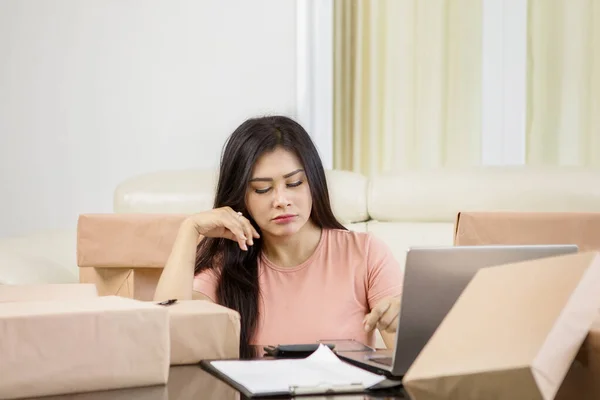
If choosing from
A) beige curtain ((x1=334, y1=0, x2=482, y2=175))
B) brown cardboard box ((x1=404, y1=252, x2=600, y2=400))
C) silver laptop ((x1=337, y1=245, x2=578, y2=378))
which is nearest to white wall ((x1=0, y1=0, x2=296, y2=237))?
beige curtain ((x1=334, y1=0, x2=482, y2=175))

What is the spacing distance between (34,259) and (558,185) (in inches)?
57.1

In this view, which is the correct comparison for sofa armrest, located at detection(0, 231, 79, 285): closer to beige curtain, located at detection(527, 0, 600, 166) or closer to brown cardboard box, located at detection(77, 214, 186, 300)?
brown cardboard box, located at detection(77, 214, 186, 300)

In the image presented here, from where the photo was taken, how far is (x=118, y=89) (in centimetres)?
332

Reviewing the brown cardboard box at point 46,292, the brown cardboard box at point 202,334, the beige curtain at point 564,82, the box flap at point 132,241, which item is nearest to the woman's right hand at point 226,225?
the box flap at point 132,241

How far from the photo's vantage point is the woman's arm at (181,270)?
175cm

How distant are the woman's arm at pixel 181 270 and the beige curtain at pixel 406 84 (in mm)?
1900

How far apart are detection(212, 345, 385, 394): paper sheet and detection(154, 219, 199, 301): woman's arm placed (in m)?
0.70

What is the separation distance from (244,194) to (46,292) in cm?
69

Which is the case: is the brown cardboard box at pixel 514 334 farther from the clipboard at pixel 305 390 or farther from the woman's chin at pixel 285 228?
the woman's chin at pixel 285 228

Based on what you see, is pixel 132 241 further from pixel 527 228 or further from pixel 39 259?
pixel 527 228

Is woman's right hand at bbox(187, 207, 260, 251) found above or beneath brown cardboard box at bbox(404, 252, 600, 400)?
beneath

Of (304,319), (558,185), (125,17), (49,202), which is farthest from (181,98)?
(304,319)

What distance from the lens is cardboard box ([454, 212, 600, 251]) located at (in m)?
1.93

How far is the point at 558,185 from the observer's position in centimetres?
249
